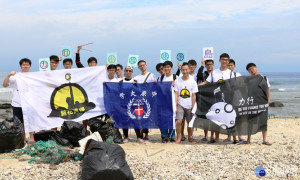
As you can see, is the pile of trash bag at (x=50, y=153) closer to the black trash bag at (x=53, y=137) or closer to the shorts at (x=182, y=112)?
the black trash bag at (x=53, y=137)

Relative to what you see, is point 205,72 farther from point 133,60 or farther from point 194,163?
point 194,163

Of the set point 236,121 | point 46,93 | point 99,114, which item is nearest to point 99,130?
point 99,114

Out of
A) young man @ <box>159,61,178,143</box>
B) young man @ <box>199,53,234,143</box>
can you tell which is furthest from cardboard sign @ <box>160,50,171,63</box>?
young man @ <box>199,53,234,143</box>

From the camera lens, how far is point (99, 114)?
801 cm

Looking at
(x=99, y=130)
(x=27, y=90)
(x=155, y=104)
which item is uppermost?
(x=27, y=90)

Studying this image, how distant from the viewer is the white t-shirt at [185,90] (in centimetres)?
740

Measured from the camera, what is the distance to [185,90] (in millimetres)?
7438

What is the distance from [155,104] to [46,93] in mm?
2774

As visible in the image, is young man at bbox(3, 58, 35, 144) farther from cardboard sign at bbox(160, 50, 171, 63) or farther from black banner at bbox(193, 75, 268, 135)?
black banner at bbox(193, 75, 268, 135)

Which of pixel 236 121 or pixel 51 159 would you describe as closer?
pixel 51 159

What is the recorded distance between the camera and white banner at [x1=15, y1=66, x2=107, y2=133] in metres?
7.43

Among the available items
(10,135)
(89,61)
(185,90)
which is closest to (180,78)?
(185,90)

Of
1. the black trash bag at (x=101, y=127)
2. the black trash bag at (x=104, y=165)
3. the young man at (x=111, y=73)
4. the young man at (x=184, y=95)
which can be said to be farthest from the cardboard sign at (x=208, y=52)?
the black trash bag at (x=104, y=165)

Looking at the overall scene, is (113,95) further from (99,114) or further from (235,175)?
(235,175)
